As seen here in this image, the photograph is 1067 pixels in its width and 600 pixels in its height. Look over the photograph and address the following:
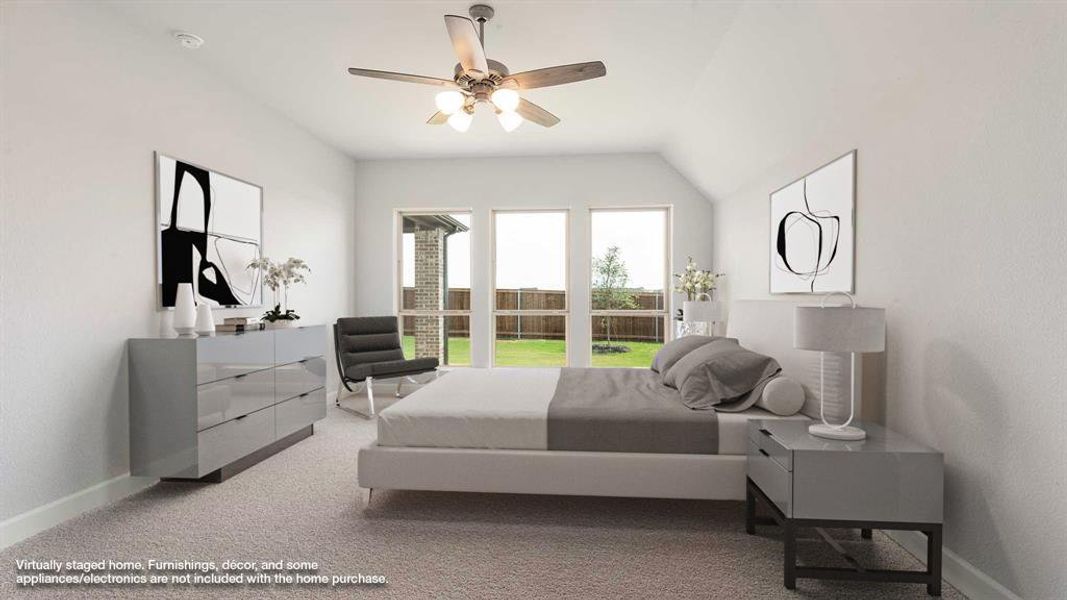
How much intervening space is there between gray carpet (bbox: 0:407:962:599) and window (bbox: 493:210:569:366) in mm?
3302

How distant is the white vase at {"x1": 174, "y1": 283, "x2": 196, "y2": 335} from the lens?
3.19m

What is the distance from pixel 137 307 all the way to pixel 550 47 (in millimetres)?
2940

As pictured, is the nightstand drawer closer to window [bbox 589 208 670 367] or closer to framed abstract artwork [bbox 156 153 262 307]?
framed abstract artwork [bbox 156 153 262 307]

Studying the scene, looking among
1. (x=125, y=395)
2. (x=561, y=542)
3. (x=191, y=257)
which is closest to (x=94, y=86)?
(x=191, y=257)

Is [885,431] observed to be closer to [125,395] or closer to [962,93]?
[962,93]

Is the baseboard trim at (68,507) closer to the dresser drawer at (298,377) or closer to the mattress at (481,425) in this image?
the dresser drawer at (298,377)

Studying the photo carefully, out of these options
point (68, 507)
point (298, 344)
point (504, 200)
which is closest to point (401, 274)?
point (504, 200)

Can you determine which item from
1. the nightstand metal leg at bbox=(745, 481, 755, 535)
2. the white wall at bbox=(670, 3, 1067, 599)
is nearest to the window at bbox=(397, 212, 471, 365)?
the white wall at bbox=(670, 3, 1067, 599)

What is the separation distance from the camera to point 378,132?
16.9ft

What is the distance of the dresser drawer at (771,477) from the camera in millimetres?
2059

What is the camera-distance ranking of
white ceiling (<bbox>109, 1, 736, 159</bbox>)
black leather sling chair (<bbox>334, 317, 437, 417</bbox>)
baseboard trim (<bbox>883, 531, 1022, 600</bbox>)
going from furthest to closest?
black leather sling chair (<bbox>334, 317, 437, 417</bbox>) → white ceiling (<bbox>109, 1, 736, 159</bbox>) → baseboard trim (<bbox>883, 531, 1022, 600</bbox>)

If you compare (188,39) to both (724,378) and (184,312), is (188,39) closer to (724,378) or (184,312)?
(184,312)

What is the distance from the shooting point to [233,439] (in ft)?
10.9

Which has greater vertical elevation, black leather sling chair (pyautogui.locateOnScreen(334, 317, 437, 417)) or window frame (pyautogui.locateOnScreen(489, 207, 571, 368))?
window frame (pyautogui.locateOnScreen(489, 207, 571, 368))
